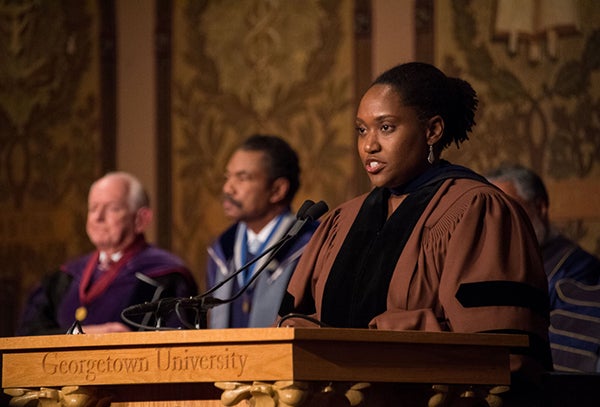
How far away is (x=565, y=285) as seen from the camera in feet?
17.7

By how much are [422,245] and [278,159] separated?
285cm

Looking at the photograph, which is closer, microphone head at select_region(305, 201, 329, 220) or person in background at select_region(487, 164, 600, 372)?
microphone head at select_region(305, 201, 329, 220)

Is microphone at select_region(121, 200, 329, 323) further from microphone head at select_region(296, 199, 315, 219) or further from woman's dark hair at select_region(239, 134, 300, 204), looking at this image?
woman's dark hair at select_region(239, 134, 300, 204)

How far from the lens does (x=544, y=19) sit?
685cm

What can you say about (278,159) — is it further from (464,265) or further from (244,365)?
(244,365)

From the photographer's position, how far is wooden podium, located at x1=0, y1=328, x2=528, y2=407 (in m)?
2.61

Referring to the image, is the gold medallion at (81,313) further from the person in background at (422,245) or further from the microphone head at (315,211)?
the microphone head at (315,211)

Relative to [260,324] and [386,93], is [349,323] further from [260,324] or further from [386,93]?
[260,324]

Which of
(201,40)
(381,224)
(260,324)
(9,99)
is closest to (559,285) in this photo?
(260,324)

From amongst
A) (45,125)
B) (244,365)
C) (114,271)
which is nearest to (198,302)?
(244,365)

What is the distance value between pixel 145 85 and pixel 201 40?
1.54 ft

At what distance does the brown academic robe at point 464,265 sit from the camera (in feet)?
10.2

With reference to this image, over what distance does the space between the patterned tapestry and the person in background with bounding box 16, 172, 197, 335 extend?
1802 mm

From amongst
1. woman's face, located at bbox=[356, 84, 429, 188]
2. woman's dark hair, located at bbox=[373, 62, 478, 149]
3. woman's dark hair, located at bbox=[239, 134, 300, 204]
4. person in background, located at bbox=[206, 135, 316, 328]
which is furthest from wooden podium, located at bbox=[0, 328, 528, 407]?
woman's dark hair, located at bbox=[239, 134, 300, 204]
